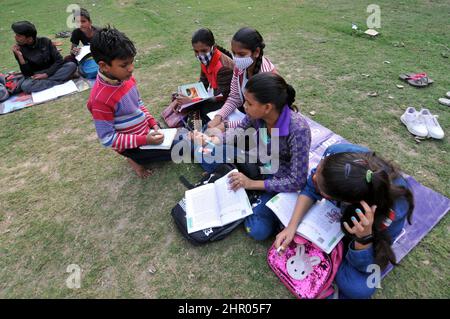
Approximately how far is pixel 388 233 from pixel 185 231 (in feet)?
4.81

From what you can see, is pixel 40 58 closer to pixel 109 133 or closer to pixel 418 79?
pixel 109 133

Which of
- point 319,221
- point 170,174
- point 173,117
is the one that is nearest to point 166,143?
point 170,174

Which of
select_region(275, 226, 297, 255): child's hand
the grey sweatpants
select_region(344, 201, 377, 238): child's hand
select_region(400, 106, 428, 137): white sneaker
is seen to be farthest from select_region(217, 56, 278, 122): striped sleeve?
the grey sweatpants

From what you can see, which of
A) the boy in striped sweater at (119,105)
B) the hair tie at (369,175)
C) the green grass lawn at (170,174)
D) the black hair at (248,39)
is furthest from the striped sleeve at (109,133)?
the hair tie at (369,175)

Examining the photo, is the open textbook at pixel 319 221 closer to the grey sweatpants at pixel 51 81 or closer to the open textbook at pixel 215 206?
the open textbook at pixel 215 206

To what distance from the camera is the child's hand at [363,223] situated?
1559 mm

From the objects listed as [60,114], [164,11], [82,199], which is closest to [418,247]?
[82,199]

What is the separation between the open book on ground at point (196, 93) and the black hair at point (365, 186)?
2.00 meters

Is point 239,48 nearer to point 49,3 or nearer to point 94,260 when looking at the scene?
point 94,260

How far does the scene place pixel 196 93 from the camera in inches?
136

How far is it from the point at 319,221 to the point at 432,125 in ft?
6.81

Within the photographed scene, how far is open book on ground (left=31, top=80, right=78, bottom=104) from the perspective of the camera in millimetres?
4371

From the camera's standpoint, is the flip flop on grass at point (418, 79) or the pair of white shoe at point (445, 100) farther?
the flip flop on grass at point (418, 79)

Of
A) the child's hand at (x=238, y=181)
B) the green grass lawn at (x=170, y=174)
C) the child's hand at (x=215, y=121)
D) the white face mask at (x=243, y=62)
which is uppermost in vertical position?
the white face mask at (x=243, y=62)
